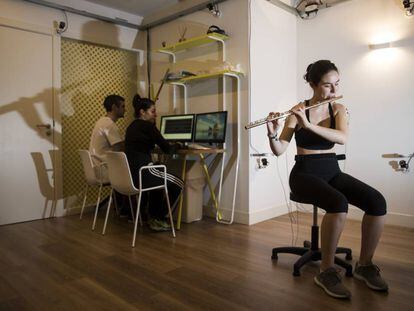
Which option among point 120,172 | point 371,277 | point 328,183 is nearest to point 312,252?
point 371,277

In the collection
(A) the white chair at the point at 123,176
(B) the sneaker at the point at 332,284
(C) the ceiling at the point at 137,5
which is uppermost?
(C) the ceiling at the point at 137,5

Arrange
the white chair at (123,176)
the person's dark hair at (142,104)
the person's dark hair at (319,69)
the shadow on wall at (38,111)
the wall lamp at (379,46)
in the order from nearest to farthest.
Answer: the person's dark hair at (319,69) → the white chair at (123,176) → the person's dark hair at (142,104) → the wall lamp at (379,46) → the shadow on wall at (38,111)

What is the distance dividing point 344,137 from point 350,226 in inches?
62.5

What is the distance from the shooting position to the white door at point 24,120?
10.8 ft

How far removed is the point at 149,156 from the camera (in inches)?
117

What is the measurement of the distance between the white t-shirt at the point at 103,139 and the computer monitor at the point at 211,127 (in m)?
0.78

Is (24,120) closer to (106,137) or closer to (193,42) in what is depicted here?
(106,137)

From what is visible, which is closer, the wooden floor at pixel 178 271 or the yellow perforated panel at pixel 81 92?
the wooden floor at pixel 178 271

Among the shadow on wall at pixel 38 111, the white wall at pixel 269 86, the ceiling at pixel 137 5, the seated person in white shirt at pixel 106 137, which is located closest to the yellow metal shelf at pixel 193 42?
the white wall at pixel 269 86

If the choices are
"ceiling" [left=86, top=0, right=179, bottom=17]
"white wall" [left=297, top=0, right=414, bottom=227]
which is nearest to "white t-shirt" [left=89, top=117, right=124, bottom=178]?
"ceiling" [left=86, top=0, right=179, bottom=17]

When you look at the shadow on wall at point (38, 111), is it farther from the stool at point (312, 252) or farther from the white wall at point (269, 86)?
the stool at point (312, 252)

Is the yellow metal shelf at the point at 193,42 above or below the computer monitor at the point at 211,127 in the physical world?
above

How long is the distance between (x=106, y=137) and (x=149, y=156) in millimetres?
659

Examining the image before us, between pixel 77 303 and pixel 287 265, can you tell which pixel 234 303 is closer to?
pixel 287 265
